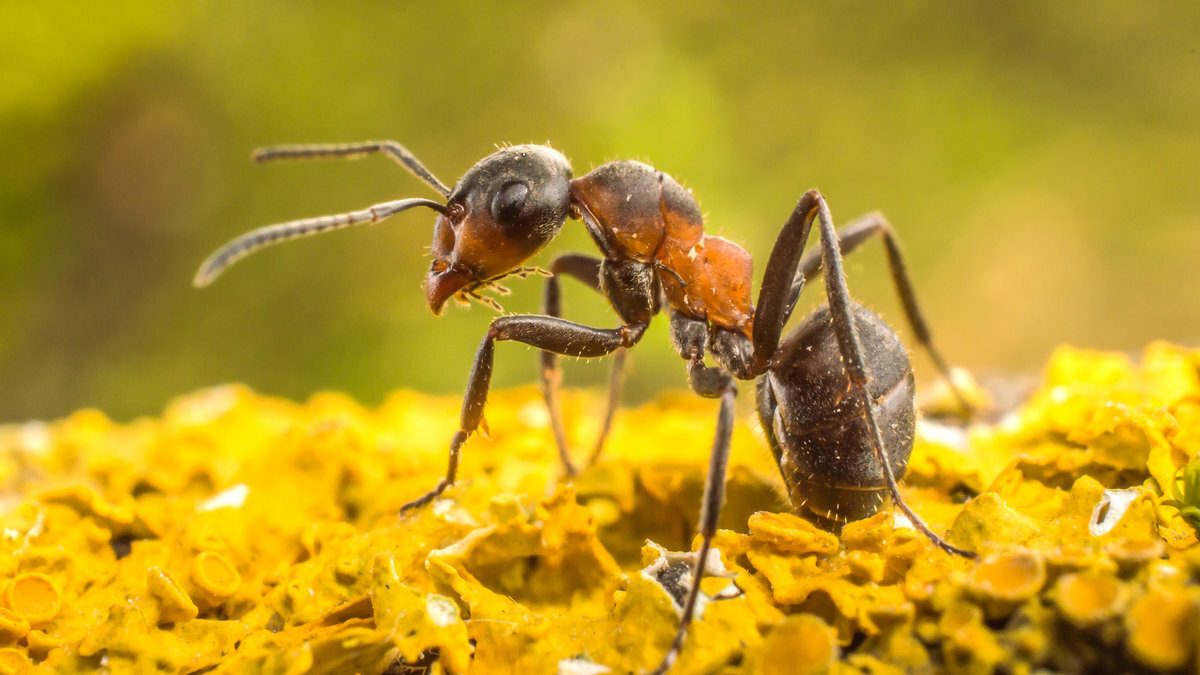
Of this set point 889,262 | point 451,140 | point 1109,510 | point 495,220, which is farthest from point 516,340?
point 451,140

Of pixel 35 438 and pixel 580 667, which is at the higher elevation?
pixel 35 438

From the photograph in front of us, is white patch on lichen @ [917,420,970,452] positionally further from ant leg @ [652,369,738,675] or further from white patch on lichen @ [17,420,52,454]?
white patch on lichen @ [17,420,52,454]

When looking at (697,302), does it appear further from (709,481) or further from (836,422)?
(709,481)

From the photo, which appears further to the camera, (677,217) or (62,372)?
(62,372)

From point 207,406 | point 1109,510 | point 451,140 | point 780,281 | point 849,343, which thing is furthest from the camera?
point 451,140

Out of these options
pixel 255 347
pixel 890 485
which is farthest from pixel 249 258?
pixel 890 485

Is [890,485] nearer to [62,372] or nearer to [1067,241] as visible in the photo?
[62,372]

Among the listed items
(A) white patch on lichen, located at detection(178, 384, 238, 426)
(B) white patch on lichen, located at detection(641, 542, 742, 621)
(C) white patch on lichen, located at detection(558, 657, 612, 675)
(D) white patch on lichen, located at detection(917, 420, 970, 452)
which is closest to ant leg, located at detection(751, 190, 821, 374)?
(D) white patch on lichen, located at detection(917, 420, 970, 452)
